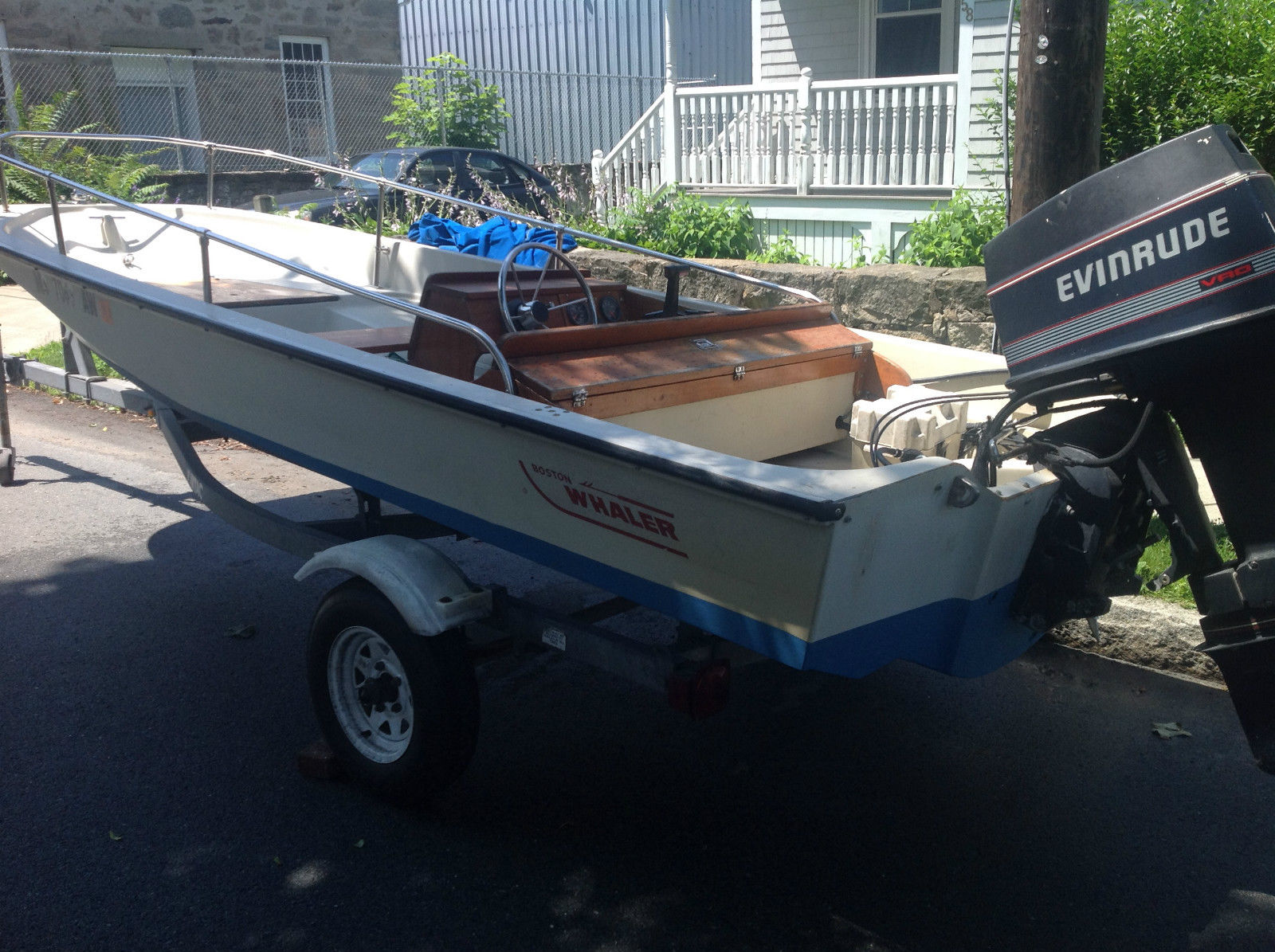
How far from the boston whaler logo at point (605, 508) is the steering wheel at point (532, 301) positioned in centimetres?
97

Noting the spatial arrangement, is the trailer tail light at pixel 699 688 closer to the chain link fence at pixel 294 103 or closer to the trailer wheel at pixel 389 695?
the trailer wheel at pixel 389 695

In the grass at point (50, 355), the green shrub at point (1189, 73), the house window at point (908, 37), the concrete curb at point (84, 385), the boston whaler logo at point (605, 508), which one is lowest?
the grass at point (50, 355)

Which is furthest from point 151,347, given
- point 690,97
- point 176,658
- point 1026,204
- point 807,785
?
point 690,97

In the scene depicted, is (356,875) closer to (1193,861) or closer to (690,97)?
(1193,861)

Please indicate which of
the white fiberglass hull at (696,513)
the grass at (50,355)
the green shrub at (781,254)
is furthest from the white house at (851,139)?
the white fiberglass hull at (696,513)

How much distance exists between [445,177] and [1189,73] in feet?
29.6

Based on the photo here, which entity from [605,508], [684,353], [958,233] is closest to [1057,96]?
[684,353]

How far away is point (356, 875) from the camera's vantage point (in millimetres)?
3096

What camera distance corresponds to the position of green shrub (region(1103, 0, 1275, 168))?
22.6 ft

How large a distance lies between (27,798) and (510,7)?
18711mm

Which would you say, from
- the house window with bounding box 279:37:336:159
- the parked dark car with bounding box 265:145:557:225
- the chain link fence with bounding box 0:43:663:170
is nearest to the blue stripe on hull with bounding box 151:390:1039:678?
the parked dark car with bounding box 265:145:557:225

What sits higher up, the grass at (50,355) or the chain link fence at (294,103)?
the chain link fence at (294,103)

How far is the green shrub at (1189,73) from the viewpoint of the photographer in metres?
6.90

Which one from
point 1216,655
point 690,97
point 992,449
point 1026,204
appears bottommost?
point 1216,655
